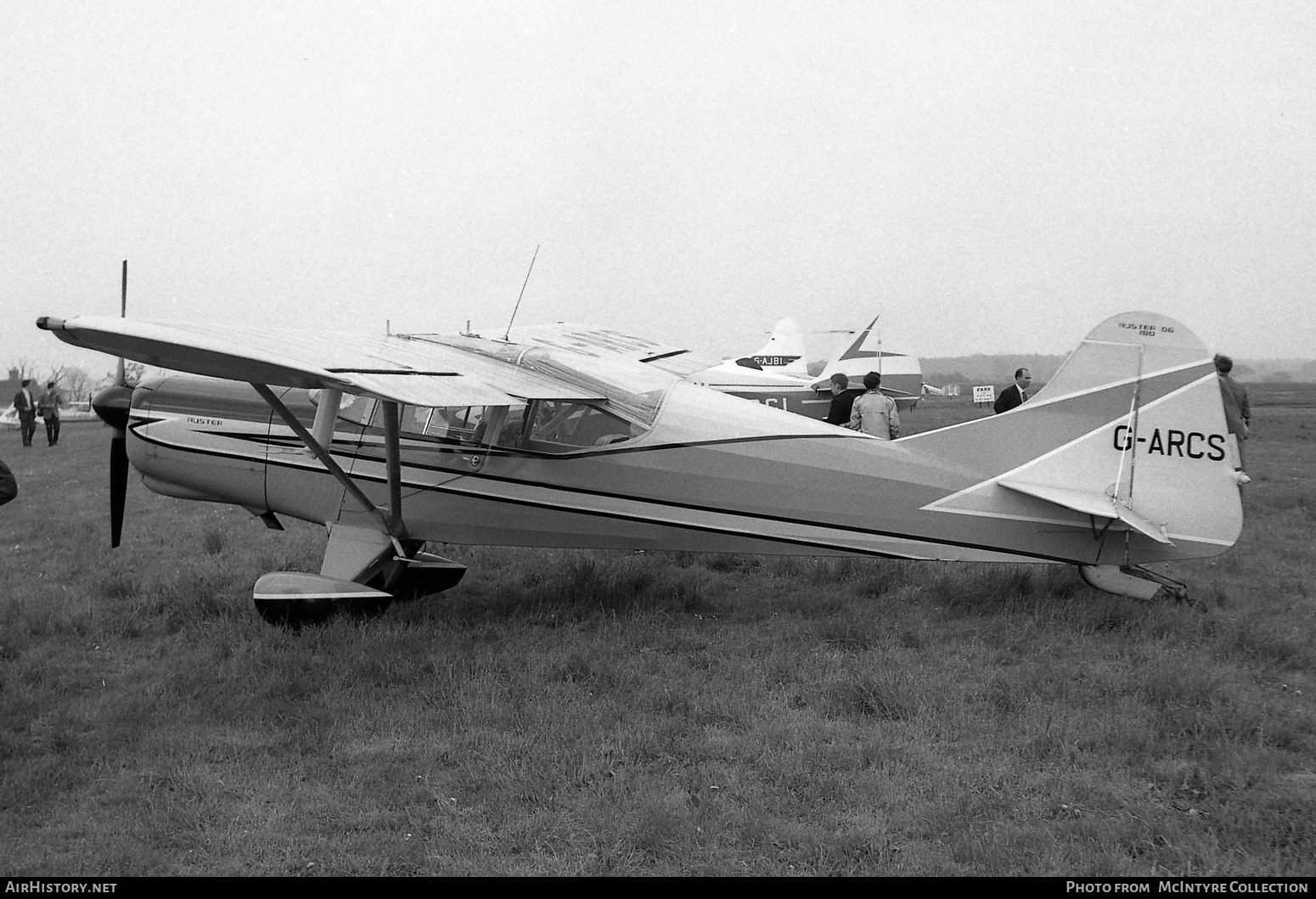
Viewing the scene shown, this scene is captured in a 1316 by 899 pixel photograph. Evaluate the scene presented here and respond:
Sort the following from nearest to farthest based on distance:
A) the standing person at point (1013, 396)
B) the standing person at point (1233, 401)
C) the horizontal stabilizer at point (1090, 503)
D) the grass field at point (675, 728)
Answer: the grass field at point (675, 728), the horizontal stabilizer at point (1090, 503), the standing person at point (1233, 401), the standing person at point (1013, 396)

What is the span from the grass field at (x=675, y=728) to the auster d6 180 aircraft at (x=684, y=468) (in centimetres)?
48

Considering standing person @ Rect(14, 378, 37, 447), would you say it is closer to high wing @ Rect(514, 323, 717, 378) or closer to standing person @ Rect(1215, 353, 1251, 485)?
high wing @ Rect(514, 323, 717, 378)

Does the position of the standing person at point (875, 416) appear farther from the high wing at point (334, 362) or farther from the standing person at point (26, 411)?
the standing person at point (26, 411)

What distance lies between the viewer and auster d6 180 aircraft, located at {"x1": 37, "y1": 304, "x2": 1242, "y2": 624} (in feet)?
17.2

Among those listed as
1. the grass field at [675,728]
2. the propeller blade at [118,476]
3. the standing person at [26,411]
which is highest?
the propeller blade at [118,476]

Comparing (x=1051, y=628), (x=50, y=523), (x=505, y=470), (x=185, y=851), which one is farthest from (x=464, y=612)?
(x=50, y=523)

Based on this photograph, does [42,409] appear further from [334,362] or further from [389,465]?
[334,362]

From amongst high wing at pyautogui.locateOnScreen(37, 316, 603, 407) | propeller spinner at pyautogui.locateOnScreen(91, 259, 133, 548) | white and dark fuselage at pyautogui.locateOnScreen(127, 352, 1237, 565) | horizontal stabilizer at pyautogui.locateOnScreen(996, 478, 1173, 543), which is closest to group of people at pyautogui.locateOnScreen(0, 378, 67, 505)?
propeller spinner at pyautogui.locateOnScreen(91, 259, 133, 548)

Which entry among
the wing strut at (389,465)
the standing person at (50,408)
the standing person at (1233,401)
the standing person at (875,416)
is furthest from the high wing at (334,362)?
the standing person at (50,408)

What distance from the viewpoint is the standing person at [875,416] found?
8711mm

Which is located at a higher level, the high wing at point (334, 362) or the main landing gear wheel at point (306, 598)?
the high wing at point (334, 362)

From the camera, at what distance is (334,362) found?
489cm

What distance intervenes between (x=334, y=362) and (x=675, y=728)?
271cm

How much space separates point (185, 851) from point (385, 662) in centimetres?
183
